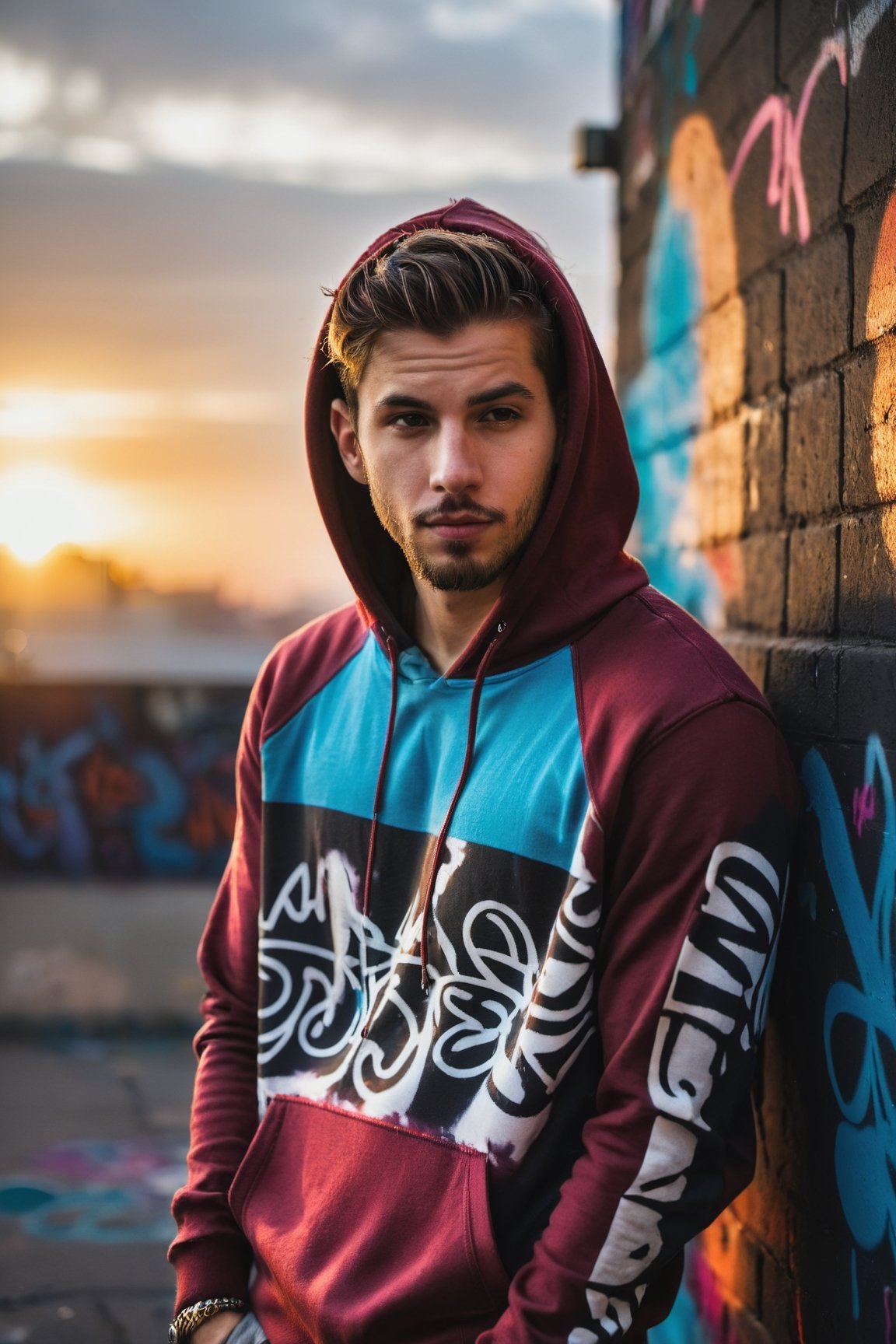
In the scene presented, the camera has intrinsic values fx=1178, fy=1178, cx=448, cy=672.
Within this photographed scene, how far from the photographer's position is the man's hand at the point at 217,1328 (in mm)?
1841

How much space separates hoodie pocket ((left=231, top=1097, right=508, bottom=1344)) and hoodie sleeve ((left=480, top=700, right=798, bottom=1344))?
0.09m

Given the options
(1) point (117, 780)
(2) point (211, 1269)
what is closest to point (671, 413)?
(2) point (211, 1269)

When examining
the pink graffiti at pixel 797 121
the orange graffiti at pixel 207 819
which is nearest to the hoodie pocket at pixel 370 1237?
the pink graffiti at pixel 797 121

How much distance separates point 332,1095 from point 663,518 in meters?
1.60

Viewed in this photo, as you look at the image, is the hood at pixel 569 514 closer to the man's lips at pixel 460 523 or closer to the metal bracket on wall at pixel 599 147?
the man's lips at pixel 460 523

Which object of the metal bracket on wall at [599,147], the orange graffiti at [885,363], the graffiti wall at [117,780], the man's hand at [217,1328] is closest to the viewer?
the orange graffiti at [885,363]

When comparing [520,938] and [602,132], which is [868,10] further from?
[602,132]

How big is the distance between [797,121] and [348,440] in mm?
874

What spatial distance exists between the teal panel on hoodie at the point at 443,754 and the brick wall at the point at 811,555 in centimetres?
37

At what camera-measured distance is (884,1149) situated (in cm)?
145

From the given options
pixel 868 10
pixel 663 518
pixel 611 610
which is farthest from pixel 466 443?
pixel 663 518

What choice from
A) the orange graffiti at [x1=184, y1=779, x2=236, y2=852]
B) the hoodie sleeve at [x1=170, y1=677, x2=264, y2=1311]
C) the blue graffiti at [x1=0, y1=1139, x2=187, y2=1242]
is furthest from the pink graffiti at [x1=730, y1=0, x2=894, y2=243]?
the orange graffiti at [x1=184, y1=779, x2=236, y2=852]

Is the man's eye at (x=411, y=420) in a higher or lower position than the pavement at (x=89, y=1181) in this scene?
higher

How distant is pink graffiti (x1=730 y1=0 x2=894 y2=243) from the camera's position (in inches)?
60.2
